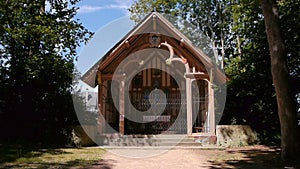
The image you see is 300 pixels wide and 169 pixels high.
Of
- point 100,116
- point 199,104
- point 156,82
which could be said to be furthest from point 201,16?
point 100,116

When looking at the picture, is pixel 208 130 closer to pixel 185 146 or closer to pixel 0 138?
pixel 185 146

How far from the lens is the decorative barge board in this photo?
13.9 metres

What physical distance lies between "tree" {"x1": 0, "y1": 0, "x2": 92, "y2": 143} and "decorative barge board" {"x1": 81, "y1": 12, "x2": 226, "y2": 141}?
1745mm

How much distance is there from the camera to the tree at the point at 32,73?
1397 cm

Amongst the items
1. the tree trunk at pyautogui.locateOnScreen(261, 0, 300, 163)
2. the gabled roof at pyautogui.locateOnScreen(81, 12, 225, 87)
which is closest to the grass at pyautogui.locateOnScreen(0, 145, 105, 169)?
the gabled roof at pyautogui.locateOnScreen(81, 12, 225, 87)

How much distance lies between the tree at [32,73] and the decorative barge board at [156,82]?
1.74 m

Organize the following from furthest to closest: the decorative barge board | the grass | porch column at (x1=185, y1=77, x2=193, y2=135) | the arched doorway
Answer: the arched doorway → the decorative barge board → porch column at (x1=185, y1=77, x2=193, y2=135) → the grass

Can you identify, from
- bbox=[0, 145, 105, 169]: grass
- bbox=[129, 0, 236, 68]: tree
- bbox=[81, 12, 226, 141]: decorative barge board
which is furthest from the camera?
bbox=[129, 0, 236, 68]: tree

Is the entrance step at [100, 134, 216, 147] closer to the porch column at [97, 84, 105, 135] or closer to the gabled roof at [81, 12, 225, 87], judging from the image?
the porch column at [97, 84, 105, 135]

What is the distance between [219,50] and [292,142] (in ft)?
82.0

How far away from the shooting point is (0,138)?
13578mm

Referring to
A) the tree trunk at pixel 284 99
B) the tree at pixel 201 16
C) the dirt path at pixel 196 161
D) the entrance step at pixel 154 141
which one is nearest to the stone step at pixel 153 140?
the entrance step at pixel 154 141

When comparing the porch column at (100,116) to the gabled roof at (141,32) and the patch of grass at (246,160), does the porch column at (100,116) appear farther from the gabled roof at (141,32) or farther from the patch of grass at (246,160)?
the patch of grass at (246,160)

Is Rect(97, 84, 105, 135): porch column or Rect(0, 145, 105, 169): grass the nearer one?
Rect(0, 145, 105, 169): grass
